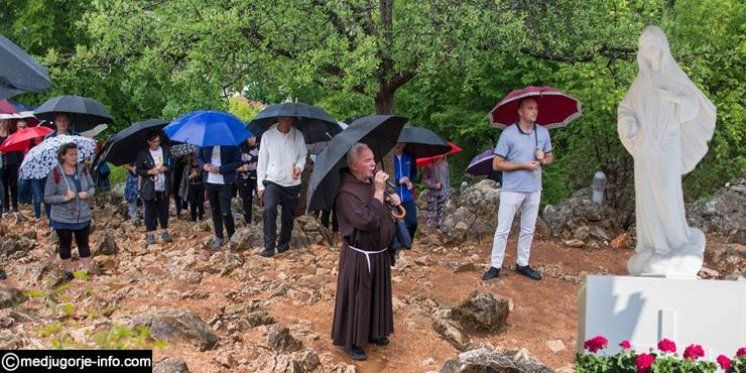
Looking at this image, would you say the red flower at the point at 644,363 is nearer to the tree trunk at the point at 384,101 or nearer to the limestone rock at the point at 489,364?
the limestone rock at the point at 489,364

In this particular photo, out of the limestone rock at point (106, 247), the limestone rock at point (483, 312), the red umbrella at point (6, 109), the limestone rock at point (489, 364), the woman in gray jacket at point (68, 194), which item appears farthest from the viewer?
the red umbrella at point (6, 109)

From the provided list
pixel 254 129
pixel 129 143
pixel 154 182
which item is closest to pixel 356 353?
pixel 254 129

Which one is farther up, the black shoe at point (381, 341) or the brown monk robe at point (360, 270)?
the brown monk robe at point (360, 270)

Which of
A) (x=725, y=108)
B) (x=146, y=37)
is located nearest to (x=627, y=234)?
(x=725, y=108)

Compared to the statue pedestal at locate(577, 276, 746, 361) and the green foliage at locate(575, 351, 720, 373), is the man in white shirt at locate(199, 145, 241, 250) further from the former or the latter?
the green foliage at locate(575, 351, 720, 373)

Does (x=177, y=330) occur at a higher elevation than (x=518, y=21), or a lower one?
lower

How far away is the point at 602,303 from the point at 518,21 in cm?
423

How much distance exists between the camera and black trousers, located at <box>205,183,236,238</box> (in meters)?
10.4

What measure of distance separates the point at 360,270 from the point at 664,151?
8.83 feet

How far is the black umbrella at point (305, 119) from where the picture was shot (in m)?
9.33

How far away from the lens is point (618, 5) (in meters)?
10.4

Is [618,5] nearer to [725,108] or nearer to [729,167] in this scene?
[725,108]

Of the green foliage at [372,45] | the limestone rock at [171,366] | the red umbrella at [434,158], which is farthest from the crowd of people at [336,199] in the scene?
the limestone rock at [171,366]

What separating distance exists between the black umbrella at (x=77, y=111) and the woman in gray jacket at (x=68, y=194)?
273 centimetres
